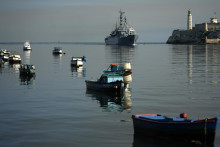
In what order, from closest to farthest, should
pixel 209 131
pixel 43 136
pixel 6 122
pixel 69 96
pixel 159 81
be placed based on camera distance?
1. pixel 209 131
2. pixel 43 136
3. pixel 6 122
4. pixel 69 96
5. pixel 159 81

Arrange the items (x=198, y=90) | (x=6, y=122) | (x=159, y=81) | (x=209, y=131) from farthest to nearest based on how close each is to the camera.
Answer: (x=159, y=81)
(x=198, y=90)
(x=6, y=122)
(x=209, y=131)

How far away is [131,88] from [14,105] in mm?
16644

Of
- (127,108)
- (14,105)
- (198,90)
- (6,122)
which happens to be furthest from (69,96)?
(198,90)

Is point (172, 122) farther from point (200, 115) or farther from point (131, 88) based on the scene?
point (131, 88)

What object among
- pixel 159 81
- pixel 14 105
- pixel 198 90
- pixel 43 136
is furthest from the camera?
pixel 159 81

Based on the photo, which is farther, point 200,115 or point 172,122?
point 200,115

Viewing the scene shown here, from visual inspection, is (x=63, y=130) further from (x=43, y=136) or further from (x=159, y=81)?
(x=159, y=81)

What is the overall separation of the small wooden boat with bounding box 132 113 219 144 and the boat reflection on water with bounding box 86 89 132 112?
360 inches

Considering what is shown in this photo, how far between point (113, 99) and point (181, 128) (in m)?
17.5

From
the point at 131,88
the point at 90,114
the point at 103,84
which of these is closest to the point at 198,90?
the point at 131,88

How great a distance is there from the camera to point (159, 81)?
52.9m

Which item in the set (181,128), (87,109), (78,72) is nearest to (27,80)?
(78,72)

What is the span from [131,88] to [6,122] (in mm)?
21573

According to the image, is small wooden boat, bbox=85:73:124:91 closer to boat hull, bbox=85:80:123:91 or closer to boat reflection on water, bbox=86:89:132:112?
boat hull, bbox=85:80:123:91
